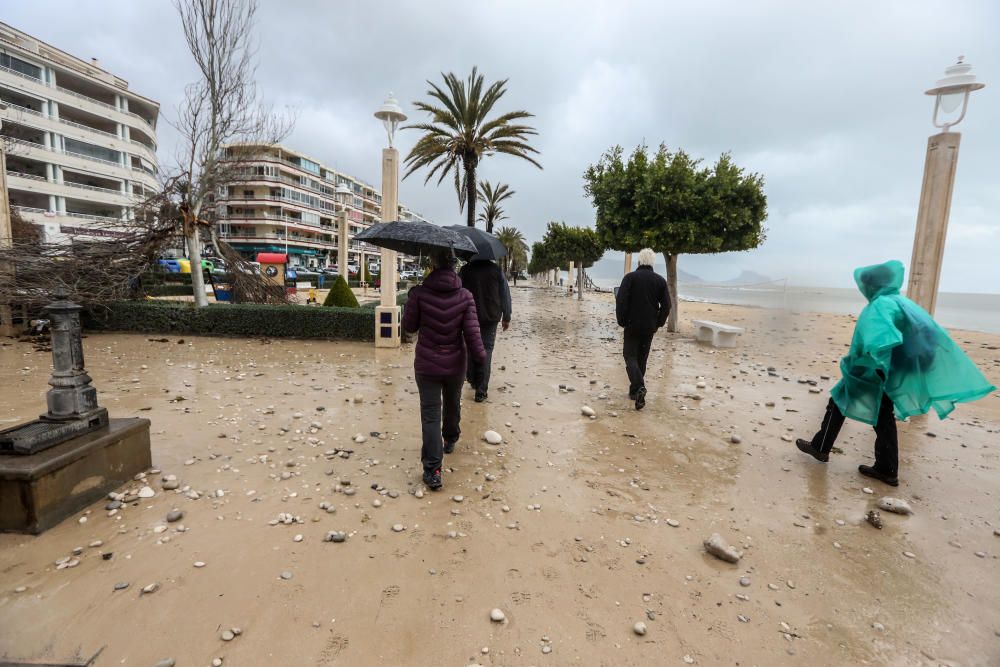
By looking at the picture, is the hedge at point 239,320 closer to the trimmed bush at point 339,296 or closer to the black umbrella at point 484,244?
the trimmed bush at point 339,296

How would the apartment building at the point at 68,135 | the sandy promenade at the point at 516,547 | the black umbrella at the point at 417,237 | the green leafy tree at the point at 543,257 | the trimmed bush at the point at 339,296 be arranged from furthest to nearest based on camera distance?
the green leafy tree at the point at 543,257
the apartment building at the point at 68,135
the trimmed bush at the point at 339,296
the black umbrella at the point at 417,237
the sandy promenade at the point at 516,547

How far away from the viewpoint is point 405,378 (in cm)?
751

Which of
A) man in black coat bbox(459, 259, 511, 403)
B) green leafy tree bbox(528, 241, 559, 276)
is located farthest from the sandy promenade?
green leafy tree bbox(528, 241, 559, 276)

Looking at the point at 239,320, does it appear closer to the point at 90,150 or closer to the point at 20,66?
the point at 20,66

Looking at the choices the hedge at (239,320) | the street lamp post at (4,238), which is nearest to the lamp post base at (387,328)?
the hedge at (239,320)

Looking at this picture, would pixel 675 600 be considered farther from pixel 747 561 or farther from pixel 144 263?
pixel 144 263

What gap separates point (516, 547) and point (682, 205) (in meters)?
11.2

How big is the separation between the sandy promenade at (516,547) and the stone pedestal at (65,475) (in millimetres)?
102

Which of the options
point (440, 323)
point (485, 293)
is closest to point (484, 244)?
point (485, 293)

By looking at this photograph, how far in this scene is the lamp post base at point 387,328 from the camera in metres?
10.2

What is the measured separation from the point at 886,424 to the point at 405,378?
5.96 metres

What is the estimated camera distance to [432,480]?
148 inches

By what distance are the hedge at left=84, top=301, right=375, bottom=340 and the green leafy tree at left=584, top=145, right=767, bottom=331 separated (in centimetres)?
744

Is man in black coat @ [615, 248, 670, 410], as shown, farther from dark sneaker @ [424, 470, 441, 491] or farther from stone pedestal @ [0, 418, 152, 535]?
stone pedestal @ [0, 418, 152, 535]
